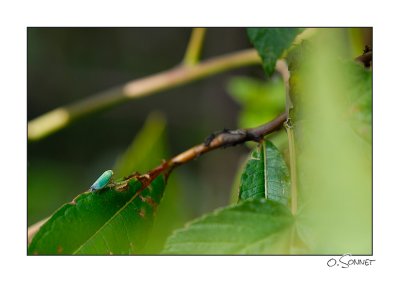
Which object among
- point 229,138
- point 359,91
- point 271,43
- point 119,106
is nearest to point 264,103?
point 271,43

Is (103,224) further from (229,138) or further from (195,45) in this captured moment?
(195,45)

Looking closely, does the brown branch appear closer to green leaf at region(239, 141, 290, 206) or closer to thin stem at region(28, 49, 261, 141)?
green leaf at region(239, 141, 290, 206)

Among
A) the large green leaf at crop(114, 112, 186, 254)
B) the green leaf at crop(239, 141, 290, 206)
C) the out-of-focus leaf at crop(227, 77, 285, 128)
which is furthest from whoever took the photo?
the out-of-focus leaf at crop(227, 77, 285, 128)

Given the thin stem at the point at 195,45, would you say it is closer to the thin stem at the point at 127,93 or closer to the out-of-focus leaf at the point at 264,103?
the thin stem at the point at 127,93

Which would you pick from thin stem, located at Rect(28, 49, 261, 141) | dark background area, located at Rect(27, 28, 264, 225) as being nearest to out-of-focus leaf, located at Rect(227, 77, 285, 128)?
thin stem, located at Rect(28, 49, 261, 141)

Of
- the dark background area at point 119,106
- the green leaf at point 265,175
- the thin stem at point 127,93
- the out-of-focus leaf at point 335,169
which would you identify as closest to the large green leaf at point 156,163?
the thin stem at point 127,93
